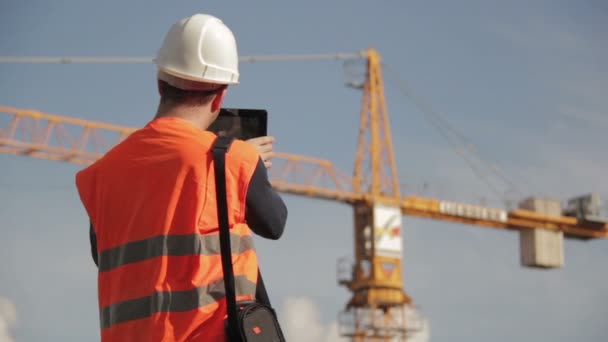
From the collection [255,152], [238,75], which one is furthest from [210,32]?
[255,152]

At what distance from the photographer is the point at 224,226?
129 inches

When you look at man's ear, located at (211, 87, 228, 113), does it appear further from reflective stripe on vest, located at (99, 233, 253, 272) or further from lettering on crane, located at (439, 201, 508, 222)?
lettering on crane, located at (439, 201, 508, 222)

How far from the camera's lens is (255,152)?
347 cm

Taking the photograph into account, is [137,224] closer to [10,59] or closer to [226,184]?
[226,184]

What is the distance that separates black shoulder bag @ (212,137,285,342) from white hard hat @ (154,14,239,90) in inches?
10.9

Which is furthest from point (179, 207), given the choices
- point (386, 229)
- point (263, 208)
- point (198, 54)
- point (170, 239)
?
point (386, 229)

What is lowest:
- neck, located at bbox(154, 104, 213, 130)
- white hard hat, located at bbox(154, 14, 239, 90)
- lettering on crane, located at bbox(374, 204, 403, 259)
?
neck, located at bbox(154, 104, 213, 130)

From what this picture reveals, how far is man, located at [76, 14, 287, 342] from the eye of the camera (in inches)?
129

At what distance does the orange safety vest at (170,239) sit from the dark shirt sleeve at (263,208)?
0.03 meters

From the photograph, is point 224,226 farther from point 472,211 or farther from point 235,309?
point 472,211

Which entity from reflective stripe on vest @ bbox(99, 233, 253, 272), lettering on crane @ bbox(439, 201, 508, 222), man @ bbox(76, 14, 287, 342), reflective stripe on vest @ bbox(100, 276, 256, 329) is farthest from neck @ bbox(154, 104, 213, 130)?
lettering on crane @ bbox(439, 201, 508, 222)

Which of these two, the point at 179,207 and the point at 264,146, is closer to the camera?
the point at 179,207

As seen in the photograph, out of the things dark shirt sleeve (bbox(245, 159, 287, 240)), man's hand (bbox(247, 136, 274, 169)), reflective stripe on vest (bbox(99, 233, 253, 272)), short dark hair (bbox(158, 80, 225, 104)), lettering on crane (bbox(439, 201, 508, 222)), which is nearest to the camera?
reflective stripe on vest (bbox(99, 233, 253, 272))

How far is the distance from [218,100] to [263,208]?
0.38 m
